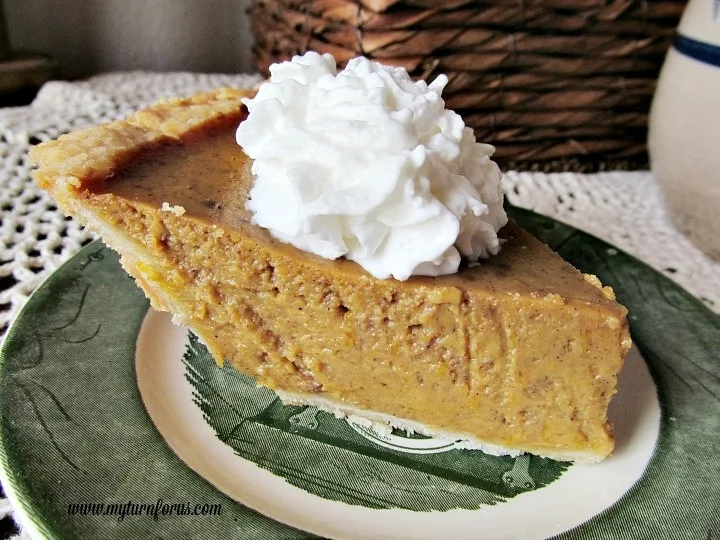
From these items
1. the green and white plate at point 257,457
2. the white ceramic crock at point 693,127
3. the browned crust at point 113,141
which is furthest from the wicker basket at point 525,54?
the green and white plate at point 257,457

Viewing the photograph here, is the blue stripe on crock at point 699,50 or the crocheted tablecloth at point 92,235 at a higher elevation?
the blue stripe on crock at point 699,50

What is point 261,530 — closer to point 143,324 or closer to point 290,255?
point 290,255

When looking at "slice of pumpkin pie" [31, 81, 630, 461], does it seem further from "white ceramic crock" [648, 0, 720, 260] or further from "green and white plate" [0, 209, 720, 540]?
"white ceramic crock" [648, 0, 720, 260]

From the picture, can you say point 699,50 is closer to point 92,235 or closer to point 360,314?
point 360,314

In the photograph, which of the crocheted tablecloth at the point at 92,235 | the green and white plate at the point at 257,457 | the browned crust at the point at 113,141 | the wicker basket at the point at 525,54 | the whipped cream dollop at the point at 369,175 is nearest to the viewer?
the green and white plate at the point at 257,457

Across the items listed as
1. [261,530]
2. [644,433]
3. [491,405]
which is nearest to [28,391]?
[261,530]

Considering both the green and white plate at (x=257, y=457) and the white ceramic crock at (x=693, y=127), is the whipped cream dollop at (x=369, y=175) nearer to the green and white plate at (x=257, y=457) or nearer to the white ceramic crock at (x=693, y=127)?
the green and white plate at (x=257, y=457)
